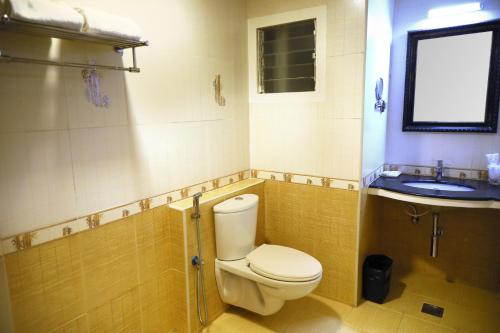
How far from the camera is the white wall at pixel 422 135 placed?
97.5 inches

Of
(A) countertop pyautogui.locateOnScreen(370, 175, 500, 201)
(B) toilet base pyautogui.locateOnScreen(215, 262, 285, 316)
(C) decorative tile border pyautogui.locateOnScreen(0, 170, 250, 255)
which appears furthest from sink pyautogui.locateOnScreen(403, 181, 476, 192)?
(C) decorative tile border pyautogui.locateOnScreen(0, 170, 250, 255)

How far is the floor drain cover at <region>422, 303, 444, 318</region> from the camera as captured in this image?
236 centimetres

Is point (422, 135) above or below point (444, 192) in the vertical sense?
above

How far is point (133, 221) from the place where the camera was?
6.21 ft

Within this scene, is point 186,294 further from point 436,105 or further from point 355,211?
point 436,105

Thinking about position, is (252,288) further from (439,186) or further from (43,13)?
(43,13)

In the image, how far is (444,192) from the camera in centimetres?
226

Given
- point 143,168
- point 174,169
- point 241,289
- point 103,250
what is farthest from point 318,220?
point 103,250

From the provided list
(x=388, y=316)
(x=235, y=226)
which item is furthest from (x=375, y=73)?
(x=388, y=316)

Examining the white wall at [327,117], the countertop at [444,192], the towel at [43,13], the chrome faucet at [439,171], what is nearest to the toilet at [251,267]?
the white wall at [327,117]

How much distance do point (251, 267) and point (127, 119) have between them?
1.16 m

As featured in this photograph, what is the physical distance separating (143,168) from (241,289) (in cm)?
106

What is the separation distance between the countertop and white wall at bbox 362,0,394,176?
15cm

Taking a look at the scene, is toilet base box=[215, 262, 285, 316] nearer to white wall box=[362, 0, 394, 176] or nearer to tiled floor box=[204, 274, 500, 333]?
tiled floor box=[204, 274, 500, 333]
